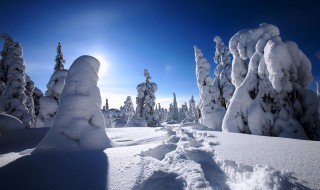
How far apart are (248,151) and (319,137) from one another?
6.11 m

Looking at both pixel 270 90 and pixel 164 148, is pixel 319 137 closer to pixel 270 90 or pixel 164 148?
pixel 270 90

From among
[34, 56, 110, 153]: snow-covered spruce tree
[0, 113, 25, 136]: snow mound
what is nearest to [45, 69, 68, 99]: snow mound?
[0, 113, 25, 136]: snow mound

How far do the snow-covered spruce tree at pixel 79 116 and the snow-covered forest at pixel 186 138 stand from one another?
33 millimetres

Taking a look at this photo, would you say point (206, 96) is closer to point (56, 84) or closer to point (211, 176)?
point (56, 84)

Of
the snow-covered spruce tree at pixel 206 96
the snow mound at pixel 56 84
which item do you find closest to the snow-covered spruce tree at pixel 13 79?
the snow mound at pixel 56 84

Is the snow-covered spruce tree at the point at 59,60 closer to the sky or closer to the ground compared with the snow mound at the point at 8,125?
closer to the sky

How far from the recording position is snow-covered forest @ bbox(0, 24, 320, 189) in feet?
9.02

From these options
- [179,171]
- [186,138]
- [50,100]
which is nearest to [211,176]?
[179,171]

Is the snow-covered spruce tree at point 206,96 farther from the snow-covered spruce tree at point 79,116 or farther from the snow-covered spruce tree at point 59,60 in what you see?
the snow-covered spruce tree at point 59,60

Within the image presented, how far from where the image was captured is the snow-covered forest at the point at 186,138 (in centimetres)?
275

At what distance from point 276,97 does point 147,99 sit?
23462 millimetres

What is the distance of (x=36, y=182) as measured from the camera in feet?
8.63

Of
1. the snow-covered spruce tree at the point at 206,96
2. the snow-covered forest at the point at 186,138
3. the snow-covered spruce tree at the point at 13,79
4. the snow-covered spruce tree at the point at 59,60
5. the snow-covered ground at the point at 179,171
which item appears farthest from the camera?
the snow-covered spruce tree at the point at 59,60

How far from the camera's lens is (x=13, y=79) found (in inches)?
657
